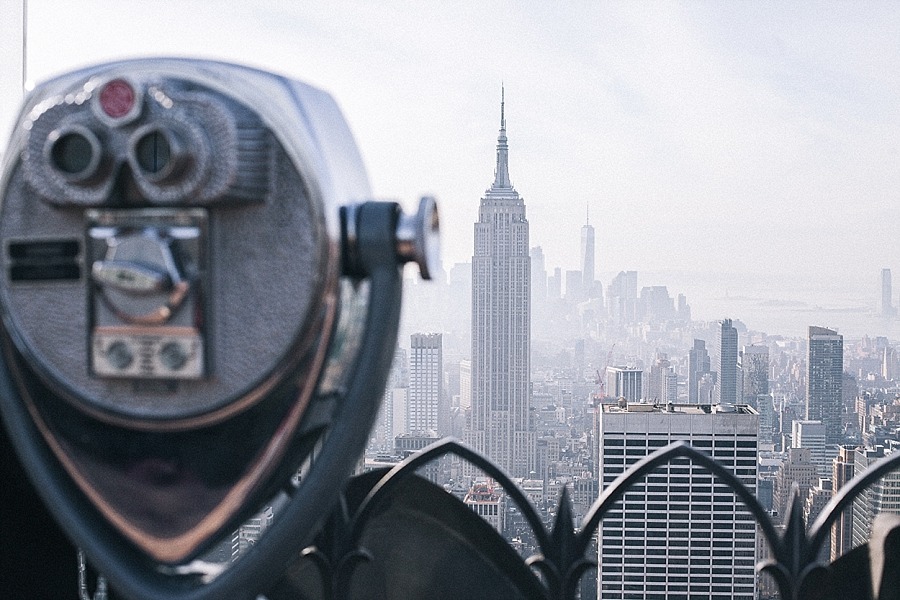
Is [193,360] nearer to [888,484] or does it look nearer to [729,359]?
[888,484]

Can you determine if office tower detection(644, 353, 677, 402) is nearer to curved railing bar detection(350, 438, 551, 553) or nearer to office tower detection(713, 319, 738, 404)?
office tower detection(713, 319, 738, 404)

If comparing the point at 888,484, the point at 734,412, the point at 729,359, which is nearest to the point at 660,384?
the point at 729,359

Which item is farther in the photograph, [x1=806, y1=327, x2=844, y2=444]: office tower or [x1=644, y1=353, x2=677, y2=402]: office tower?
[x1=644, y1=353, x2=677, y2=402]: office tower

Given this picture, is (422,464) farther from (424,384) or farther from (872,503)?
(424,384)

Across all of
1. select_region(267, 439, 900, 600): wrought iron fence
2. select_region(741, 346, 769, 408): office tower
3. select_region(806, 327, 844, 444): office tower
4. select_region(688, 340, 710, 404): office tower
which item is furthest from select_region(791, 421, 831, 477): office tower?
select_region(267, 439, 900, 600): wrought iron fence

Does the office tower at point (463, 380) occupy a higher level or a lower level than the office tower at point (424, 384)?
lower

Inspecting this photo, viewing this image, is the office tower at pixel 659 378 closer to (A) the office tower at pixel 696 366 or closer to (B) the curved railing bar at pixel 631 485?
(A) the office tower at pixel 696 366

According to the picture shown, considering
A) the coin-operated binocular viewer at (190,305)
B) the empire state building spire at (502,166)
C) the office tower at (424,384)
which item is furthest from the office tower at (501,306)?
the coin-operated binocular viewer at (190,305)
